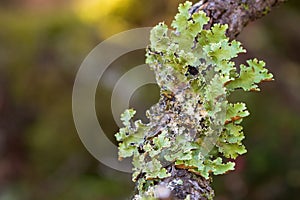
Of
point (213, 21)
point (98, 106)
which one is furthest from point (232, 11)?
point (98, 106)

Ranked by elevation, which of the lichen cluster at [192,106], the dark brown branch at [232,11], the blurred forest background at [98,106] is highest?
the blurred forest background at [98,106]

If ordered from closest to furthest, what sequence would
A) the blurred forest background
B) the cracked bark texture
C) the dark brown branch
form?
the cracked bark texture, the dark brown branch, the blurred forest background

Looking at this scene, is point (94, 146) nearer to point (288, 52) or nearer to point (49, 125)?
point (49, 125)

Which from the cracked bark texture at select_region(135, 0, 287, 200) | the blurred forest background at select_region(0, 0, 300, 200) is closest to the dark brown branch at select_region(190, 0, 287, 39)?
the cracked bark texture at select_region(135, 0, 287, 200)

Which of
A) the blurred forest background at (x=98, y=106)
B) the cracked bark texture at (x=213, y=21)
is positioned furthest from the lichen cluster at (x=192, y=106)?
the blurred forest background at (x=98, y=106)

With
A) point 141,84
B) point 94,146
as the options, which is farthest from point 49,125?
point 141,84

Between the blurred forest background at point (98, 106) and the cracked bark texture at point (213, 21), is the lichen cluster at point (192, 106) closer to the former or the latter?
the cracked bark texture at point (213, 21)

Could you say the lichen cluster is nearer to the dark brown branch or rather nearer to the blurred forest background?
the dark brown branch
